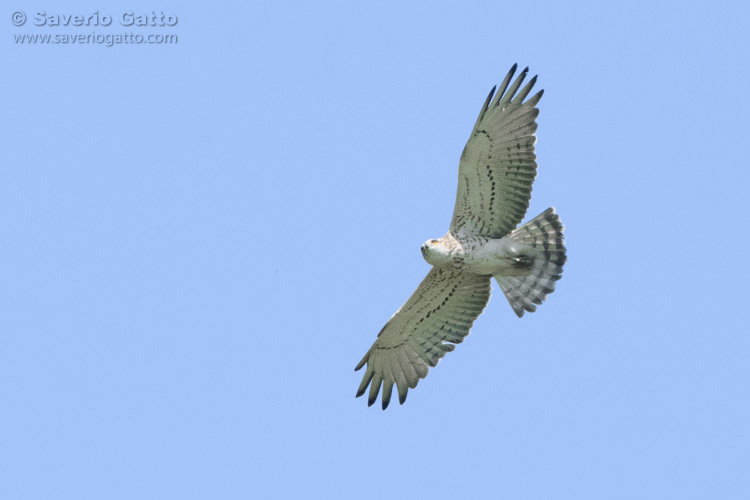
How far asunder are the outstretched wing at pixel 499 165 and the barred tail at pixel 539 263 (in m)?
0.20

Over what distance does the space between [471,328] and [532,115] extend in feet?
8.49

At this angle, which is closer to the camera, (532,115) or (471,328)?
(532,115)

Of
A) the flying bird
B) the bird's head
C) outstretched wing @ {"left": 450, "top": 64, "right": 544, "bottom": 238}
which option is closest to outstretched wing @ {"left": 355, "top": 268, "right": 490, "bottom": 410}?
the flying bird

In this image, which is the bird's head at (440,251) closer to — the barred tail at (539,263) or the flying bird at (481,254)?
the flying bird at (481,254)

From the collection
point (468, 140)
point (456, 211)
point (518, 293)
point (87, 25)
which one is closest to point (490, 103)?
point (468, 140)

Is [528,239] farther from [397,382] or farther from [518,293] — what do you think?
[397,382]

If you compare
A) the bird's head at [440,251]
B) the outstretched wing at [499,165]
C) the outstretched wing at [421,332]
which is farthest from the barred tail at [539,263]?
the bird's head at [440,251]

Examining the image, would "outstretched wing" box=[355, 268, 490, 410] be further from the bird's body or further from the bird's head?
the bird's head

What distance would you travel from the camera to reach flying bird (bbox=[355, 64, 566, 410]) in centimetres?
1134

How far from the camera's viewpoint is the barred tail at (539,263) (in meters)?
11.8

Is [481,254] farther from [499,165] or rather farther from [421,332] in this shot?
[421,332]

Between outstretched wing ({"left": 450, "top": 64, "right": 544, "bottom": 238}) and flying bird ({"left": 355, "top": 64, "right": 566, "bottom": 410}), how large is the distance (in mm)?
10

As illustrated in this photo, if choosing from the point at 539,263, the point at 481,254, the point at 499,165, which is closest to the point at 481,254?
the point at 481,254

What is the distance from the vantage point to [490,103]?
11.3m
